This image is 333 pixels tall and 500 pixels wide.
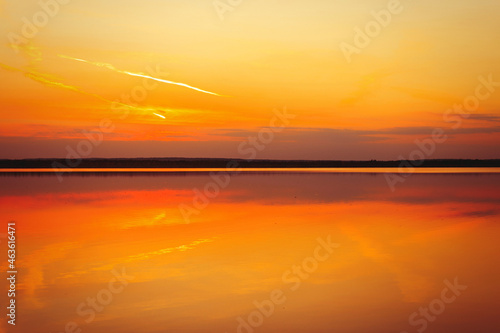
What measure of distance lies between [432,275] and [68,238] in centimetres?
480

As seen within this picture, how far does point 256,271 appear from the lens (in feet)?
20.1

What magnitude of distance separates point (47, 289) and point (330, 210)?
7.32 metres

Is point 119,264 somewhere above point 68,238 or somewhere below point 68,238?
below

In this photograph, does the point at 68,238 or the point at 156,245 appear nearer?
the point at 156,245

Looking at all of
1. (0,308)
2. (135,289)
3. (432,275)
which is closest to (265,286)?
(135,289)

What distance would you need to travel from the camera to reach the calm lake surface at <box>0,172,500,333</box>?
180 inches

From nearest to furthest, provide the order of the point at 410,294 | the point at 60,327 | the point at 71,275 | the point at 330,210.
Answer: the point at 60,327 → the point at 410,294 → the point at 71,275 → the point at 330,210

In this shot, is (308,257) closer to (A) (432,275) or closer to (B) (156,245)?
(A) (432,275)

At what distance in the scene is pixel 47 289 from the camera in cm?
538

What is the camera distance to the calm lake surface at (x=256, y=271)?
4.57m

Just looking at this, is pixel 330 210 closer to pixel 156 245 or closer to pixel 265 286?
pixel 156 245

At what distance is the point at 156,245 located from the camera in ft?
25.3

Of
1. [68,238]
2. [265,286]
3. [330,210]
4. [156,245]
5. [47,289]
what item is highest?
[330,210]

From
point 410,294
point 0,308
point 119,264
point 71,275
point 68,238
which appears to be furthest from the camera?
point 68,238
